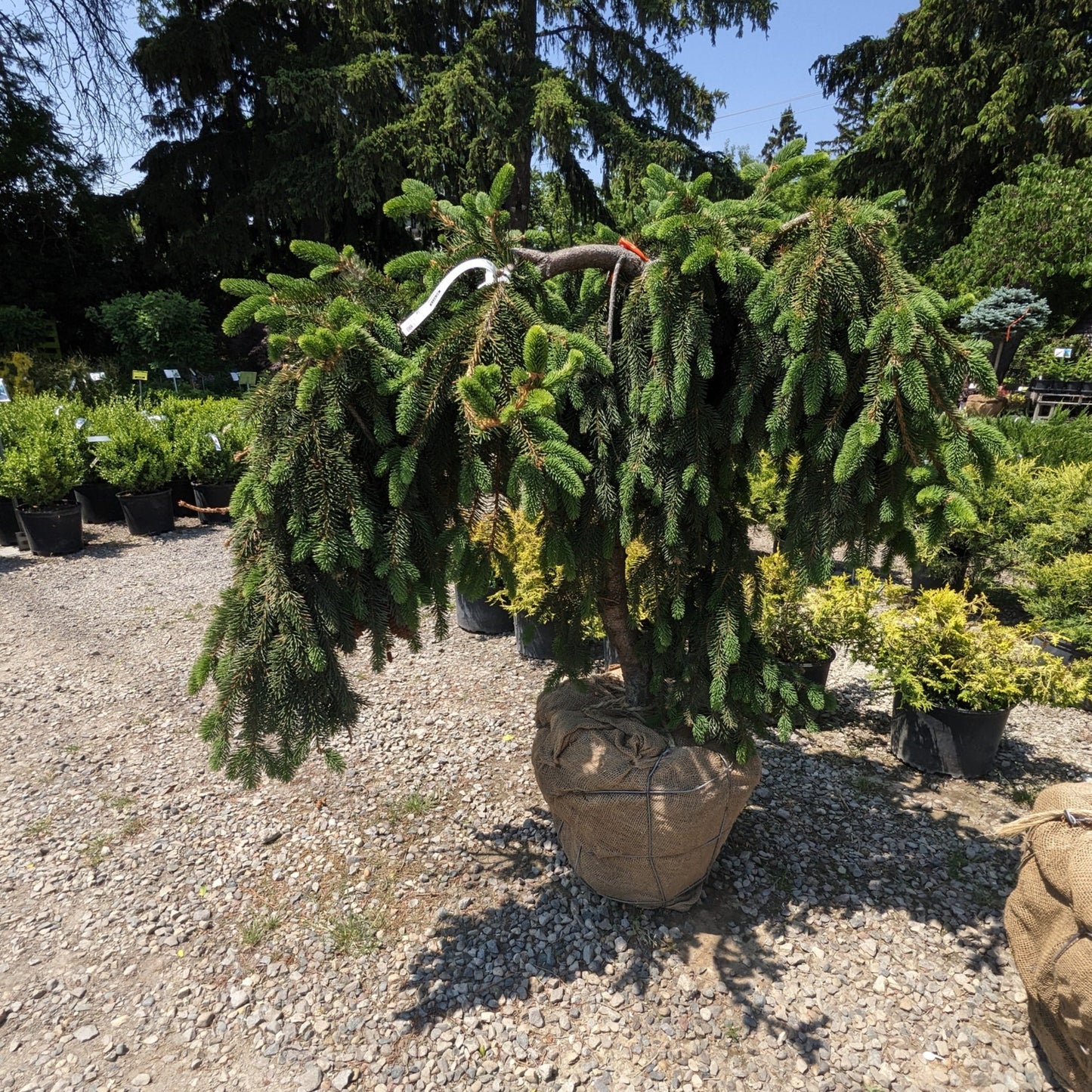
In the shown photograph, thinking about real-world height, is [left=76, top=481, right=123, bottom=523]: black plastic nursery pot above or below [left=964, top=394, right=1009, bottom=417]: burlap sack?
below

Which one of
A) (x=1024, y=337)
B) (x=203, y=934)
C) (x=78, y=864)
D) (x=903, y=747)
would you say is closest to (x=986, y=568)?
(x=903, y=747)

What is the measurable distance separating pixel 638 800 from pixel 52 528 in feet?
24.7

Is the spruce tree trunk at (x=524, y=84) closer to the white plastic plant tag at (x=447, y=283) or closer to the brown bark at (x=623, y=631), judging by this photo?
the brown bark at (x=623, y=631)

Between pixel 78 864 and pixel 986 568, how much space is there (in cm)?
621

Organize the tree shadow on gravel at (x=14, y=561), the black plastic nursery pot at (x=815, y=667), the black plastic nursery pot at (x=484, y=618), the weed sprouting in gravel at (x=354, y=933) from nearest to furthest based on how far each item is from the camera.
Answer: the weed sprouting in gravel at (x=354, y=933)
the black plastic nursery pot at (x=815, y=667)
the black plastic nursery pot at (x=484, y=618)
the tree shadow on gravel at (x=14, y=561)

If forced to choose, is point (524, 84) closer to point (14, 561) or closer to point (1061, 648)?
point (14, 561)

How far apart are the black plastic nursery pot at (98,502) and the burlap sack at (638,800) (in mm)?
8040

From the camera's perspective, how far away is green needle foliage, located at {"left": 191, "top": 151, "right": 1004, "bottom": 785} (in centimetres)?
163

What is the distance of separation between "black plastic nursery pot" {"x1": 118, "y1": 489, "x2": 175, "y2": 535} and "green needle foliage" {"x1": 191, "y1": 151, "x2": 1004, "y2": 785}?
7157mm

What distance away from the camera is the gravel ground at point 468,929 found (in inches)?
80.4

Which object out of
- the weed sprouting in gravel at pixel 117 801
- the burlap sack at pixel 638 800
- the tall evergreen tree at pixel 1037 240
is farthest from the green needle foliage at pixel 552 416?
the tall evergreen tree at pixel 1037 240

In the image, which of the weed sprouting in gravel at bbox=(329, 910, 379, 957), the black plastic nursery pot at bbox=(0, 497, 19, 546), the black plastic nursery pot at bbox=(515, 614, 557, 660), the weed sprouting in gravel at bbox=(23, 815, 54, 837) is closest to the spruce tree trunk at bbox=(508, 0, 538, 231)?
the black plastic nursery pot at bbox=(0, 497, 19, 546)

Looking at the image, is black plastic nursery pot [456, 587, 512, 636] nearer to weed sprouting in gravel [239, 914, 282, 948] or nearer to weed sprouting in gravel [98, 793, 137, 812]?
weed sprouting in gravel [98, 793, 137, 812]

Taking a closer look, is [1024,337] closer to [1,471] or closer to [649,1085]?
[649,1085]
